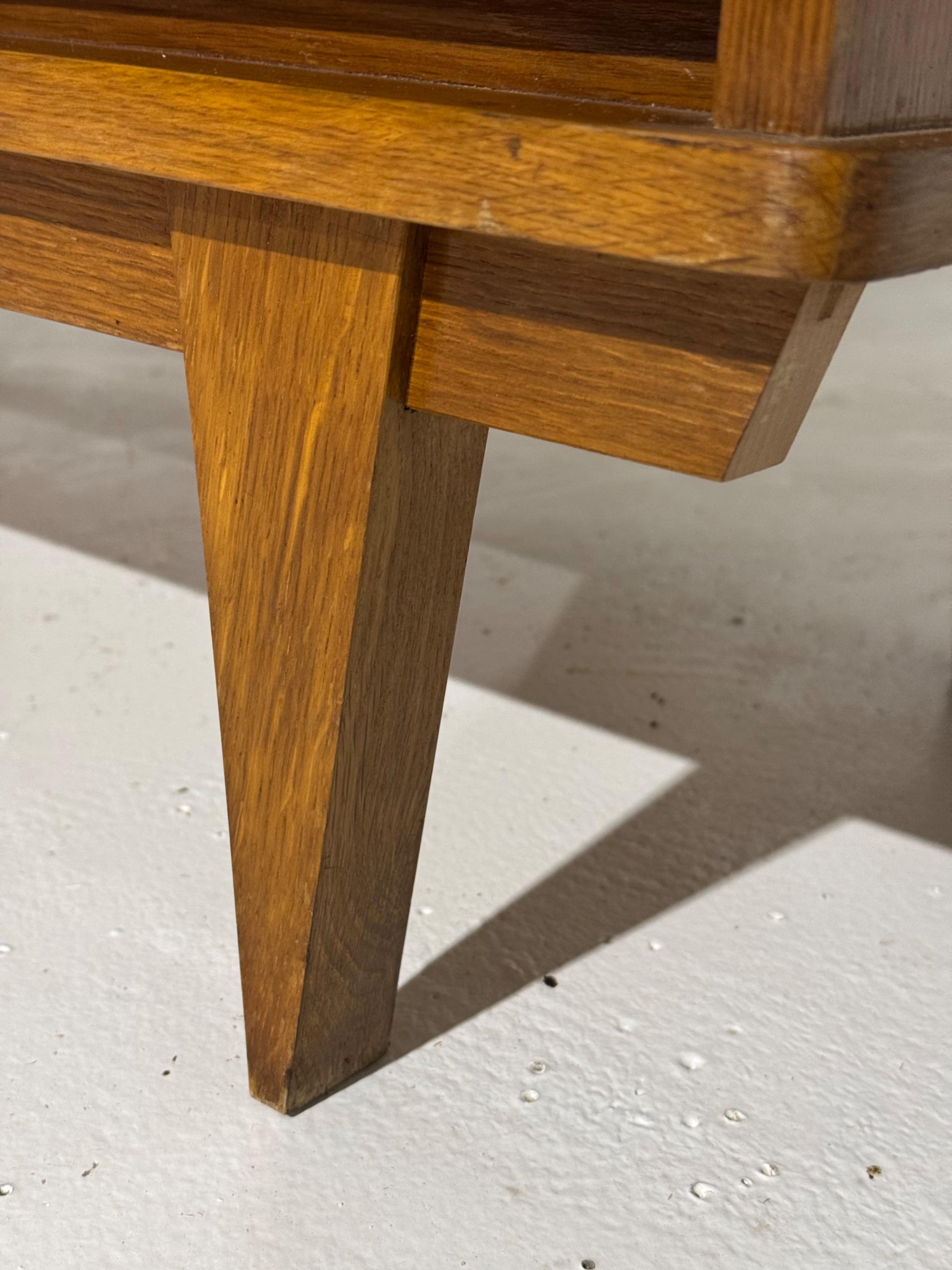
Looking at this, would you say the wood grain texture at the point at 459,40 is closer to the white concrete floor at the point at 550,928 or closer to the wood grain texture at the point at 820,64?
the wood grain texture at the point at 820,64

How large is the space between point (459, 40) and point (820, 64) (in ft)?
0.83

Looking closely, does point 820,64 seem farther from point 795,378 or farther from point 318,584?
point 318,584

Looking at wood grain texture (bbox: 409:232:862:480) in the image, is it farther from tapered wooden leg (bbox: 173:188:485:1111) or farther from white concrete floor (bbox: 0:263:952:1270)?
white concrete floor (bbox: 0:263:952:1270)

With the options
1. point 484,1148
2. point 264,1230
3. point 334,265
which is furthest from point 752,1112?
point 334,265

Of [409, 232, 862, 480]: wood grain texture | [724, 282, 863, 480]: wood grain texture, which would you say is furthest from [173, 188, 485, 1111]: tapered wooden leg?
[724, 282, 863, 480]: wood grain texture

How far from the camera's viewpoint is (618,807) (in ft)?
4.29

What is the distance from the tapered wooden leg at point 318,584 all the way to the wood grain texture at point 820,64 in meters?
0.19

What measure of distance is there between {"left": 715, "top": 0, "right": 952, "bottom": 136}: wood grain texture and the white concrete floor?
2.07ft

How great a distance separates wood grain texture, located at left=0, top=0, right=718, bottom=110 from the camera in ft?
2.07

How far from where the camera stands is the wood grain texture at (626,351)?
575mm

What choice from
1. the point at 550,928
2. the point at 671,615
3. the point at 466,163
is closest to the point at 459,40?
the point at 466,163

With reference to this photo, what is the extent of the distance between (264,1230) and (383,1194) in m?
0.07

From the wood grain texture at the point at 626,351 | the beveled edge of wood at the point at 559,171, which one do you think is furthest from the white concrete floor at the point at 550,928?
the beveled edge of wood at the point at 559,171

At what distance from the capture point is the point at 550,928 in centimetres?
112
